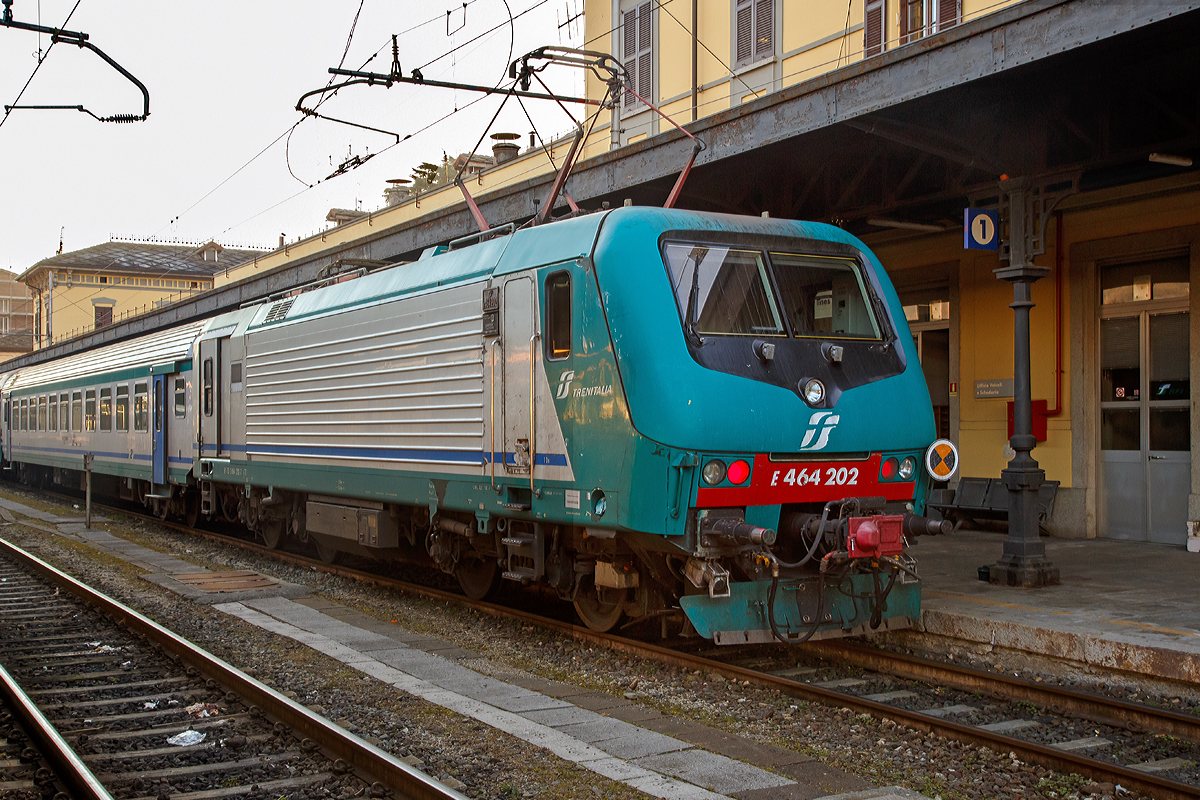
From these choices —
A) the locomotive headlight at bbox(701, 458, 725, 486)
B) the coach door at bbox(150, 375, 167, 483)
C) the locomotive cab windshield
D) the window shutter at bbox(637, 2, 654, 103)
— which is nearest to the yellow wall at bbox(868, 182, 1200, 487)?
the locomotive cab windshield

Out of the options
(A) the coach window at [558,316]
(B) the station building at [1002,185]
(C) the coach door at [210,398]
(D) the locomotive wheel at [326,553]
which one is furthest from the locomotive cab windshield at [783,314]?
(C) the coach door at [210,398]

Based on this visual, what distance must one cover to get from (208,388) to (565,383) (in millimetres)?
8947

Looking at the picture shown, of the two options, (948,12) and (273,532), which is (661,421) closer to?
(273,532)

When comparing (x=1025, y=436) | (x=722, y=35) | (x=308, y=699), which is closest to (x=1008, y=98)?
(x=1025, y=436)

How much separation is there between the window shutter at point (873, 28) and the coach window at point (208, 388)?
32.9ft

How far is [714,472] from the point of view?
6.94 metres

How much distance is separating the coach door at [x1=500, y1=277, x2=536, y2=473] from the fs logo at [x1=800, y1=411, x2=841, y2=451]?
2003mm

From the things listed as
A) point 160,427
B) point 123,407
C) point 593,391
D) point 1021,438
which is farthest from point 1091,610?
point 123,407

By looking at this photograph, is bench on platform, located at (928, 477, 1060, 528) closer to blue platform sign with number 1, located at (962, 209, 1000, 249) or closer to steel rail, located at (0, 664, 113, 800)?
blue platform sign with number 1, located at (962, 209, 1000, 249)

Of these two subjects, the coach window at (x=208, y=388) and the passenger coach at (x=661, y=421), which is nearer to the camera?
the passenger coach at (x=661, y=421)

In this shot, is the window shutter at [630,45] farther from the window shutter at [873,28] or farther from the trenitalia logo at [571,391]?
the trenitalia logo at [571,391]

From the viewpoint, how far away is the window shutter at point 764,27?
17.1m

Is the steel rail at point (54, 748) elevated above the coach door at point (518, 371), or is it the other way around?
the coach door at point (518, 371)

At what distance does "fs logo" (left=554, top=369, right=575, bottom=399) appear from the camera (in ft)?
24.8
